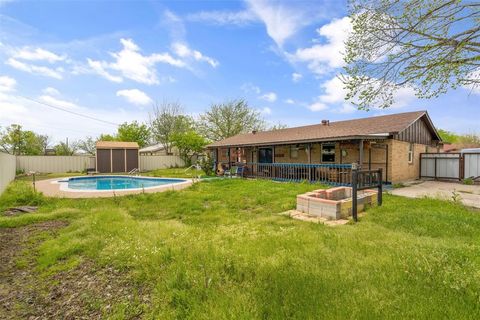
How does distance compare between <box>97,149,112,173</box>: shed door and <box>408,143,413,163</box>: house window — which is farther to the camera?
<box>97,149,112,173</box>: shed door

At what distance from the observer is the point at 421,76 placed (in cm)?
457

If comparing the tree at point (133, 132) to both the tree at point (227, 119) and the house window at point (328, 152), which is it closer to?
the tree at point (227, 119)

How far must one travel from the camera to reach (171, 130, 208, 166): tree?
27.8m

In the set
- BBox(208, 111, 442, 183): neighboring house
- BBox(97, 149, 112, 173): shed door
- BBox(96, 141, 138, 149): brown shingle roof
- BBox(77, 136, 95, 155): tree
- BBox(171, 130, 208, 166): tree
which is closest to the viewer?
BBox(208, 111, 442, 183): neighboring house

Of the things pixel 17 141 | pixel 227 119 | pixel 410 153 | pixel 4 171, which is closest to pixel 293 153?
pixel 410 153

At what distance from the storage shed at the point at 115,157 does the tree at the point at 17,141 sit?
13.3 metres

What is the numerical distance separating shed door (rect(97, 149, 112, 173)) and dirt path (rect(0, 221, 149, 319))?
73.0 ft

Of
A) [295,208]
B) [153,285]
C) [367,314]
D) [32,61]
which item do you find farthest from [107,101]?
[367,314]

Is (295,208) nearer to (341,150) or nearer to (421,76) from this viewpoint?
(421,76)

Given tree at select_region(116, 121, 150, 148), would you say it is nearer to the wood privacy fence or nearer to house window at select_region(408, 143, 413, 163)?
house window at select_region(408, 143, 413, 163)

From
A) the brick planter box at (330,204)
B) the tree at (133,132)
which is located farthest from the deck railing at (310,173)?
the tree at (133,132)

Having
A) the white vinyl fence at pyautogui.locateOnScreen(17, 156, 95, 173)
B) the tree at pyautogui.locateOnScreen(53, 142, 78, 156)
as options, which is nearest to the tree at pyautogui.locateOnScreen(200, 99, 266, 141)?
the white vinyl fence at pyautogui.locateOnScreen(17, 156, 95, 173)

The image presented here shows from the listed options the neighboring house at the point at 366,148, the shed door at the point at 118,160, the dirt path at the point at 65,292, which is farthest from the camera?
the shed door at the point at 118,160

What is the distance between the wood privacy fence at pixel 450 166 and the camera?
13445 millimetres
